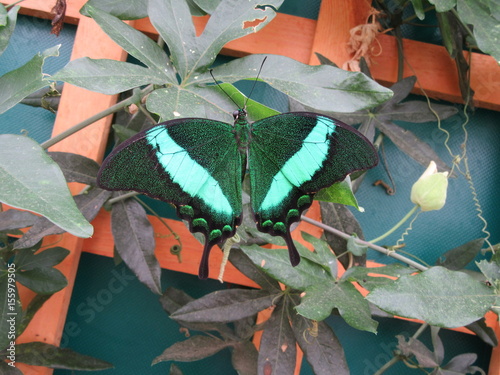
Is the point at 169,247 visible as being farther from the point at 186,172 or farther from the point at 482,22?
the point at 482,22

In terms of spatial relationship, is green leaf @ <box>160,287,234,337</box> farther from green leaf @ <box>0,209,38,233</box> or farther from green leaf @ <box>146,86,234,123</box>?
green leaf @ <box>146,86,234,123</box>

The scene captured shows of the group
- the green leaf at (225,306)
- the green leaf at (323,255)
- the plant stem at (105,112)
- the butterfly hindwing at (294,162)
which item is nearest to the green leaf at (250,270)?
the green leaf at (225,306)

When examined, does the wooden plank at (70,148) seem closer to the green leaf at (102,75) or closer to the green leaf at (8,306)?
the green leaf at (8,306)

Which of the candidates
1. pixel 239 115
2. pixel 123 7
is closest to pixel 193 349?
pixel 239 115

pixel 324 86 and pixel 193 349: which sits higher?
pixel 324 86

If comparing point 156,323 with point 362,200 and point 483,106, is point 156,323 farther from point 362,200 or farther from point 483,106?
point 483,106

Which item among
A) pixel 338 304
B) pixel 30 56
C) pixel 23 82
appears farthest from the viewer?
pixel 30 56

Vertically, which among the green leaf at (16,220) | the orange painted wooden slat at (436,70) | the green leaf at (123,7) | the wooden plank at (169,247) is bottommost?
the wooden plank at (169,247)
